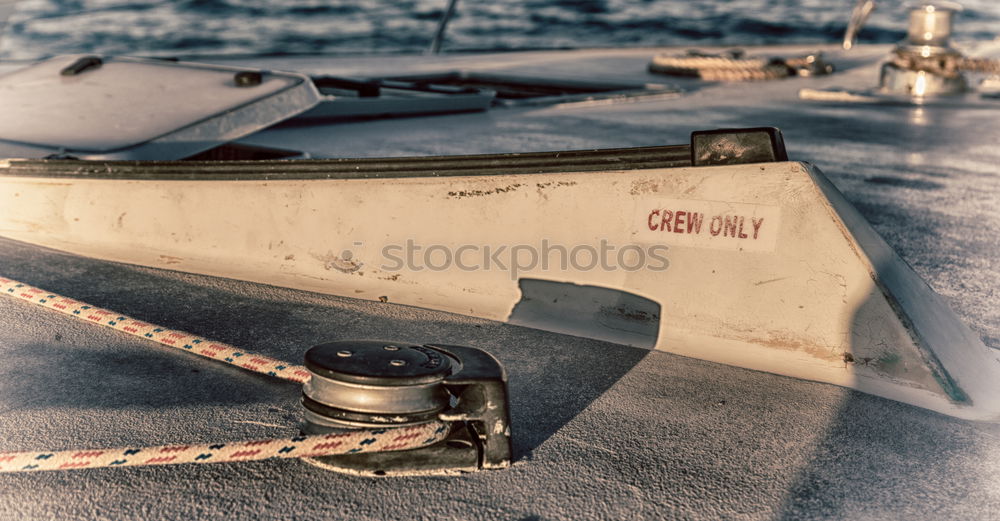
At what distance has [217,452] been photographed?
5.13 feet

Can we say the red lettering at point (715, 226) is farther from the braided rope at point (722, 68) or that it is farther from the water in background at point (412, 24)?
the water in background at point (412, 24)

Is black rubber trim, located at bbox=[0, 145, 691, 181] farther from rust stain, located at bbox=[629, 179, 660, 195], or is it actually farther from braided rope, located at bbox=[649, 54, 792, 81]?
braided rope, located at bbox=[649, 54, 792, 81]

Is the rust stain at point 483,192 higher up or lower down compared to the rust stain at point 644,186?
lower down

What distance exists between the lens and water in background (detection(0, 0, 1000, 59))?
26.3 metres

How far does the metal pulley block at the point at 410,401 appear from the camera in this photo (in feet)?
5.19

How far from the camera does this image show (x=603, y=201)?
229cm

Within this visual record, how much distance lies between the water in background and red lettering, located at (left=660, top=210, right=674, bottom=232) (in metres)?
22.9

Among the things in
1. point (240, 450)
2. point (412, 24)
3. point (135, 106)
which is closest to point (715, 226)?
point (240, 450)

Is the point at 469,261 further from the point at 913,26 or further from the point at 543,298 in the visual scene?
the point at 913,26

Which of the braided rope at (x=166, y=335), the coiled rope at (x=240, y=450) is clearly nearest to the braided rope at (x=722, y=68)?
the braided rope at (x=166, y=335)

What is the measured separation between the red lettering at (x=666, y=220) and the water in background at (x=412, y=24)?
75.3ft

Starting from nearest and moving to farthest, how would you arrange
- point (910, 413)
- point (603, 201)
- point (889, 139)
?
point (910, 413) → point (603, 201) → point (889, 139)

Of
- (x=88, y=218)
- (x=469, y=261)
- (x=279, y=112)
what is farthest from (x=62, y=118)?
(x=469, y=261)

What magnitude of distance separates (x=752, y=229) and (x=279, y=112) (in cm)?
262
